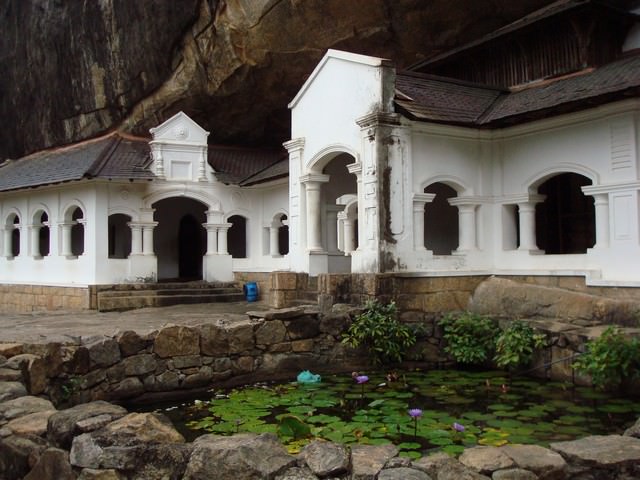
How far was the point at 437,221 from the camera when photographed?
14.0 m

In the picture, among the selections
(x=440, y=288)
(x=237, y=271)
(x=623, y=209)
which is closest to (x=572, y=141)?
(x=623, y=209)

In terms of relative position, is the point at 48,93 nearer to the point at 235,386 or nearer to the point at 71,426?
the point at 235,386

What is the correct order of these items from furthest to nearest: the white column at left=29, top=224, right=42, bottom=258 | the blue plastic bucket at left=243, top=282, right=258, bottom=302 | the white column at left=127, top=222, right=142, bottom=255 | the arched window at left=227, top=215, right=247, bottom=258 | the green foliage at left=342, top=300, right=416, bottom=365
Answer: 1. the arched window at left=227, top=215, right=247, bottom=258
2. the white column at left=29, top=224, right=42, bottom=258
3. the white column at left=127, top=222, right=142, bottom=255
4. the blue plastic bucket at left=243, top=282, right=258, bottom=302
5. the green foliage at left=342, top=300, right=416, bottom=365

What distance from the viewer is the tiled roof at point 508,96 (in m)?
9.59

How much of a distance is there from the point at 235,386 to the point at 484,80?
8.50m

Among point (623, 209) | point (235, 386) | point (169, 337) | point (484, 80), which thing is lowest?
point (235, 386)

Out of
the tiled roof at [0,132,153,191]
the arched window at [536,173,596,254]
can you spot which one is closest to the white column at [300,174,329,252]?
the arched window at [536,173,596,254]

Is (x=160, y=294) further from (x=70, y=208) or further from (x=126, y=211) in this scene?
(x=70, y=208)

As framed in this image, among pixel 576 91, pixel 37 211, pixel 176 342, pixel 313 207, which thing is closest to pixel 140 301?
pixel 313 207

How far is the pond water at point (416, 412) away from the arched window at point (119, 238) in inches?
480

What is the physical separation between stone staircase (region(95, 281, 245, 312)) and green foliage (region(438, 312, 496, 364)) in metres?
7.77

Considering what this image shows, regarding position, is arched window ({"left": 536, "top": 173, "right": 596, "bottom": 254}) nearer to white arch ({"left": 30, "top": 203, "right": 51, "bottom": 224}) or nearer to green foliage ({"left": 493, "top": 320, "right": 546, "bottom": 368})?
green foliage ({"left": 493, "top": 320, "right": 546, "bottom": 368})

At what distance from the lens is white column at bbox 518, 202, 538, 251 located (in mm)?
11305

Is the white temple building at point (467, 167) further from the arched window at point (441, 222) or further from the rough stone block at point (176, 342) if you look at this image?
the rough stone block at point (176, 342)
